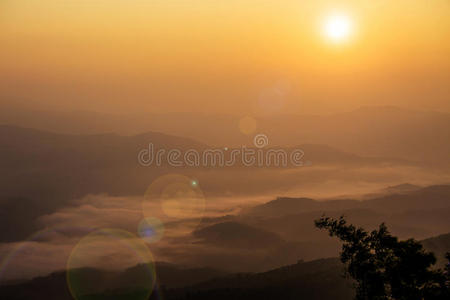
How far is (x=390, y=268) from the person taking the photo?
A: 37156 mm

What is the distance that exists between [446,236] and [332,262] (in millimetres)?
41730

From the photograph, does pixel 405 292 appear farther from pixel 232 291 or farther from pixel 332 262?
pixel 332 262

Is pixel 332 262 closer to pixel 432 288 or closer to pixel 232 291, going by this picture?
pixel 232 291

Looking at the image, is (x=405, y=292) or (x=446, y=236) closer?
(x=405, y=292)

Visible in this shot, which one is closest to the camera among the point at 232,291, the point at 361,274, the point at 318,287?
the point at 361,274

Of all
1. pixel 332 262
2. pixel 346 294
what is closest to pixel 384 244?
pixel 346 294

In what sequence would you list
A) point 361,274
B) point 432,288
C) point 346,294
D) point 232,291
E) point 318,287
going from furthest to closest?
point 232,291
point 318,287
point 346,294
point 361,274
point 432,288

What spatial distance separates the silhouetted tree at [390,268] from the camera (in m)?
36.0

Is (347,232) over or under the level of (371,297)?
Result: over

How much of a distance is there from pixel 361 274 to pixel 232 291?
149806mm

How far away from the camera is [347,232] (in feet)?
129

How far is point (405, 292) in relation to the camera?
120 feet

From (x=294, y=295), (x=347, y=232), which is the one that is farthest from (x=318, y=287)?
(x=347, y=232)

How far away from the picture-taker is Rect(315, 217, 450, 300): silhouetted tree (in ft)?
118
